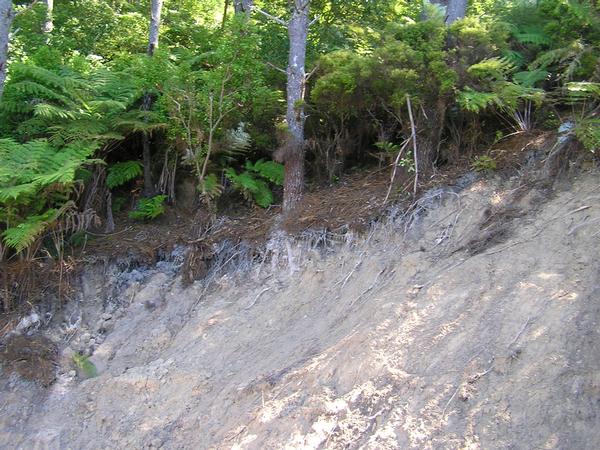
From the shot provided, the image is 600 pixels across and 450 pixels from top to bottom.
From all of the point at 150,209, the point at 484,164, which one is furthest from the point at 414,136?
the point at 150,209

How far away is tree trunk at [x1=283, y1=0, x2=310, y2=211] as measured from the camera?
28.2 feet

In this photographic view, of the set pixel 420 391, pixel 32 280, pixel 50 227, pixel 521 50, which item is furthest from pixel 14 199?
pixel 521 50

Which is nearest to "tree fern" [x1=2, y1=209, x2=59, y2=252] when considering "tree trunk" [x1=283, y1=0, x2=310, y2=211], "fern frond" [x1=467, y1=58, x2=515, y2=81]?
"tree trunk" [x1=283, y1=0, x2=310, y2=211]

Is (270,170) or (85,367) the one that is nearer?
(85,367)

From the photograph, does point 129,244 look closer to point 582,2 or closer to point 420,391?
point 420,391

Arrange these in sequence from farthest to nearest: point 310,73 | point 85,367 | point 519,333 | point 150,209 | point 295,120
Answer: point 150,209 < point 295,120 < point 310,73 < point 85,367 < point 519,333

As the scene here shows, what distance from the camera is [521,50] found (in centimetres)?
874

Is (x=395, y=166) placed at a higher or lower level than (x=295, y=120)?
lower

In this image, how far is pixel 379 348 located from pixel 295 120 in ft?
Result: 12.1

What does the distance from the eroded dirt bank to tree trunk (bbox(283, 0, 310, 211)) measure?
915mm

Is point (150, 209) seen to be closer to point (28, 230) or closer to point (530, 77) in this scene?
point (28, 230)

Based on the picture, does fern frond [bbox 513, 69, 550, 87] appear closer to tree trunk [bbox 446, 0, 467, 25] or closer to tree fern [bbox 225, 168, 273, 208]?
tree trunk [bbox 446, 0, 467, 25]

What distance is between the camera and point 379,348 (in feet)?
20.2

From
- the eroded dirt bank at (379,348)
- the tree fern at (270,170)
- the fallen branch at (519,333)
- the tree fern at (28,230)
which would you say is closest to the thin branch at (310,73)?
the tree fern at (270,170)
